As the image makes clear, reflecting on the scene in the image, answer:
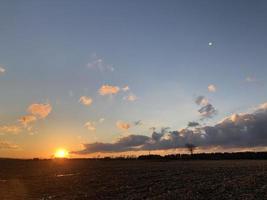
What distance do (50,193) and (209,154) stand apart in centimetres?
15243

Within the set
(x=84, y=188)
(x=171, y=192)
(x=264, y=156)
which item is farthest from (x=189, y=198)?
(x=264, y=156)

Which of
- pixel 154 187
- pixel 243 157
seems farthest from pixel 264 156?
pixel 154 187

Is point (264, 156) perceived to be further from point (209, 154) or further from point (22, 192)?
point (22, 192)

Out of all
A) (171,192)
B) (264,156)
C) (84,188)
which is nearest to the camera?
(171,192)

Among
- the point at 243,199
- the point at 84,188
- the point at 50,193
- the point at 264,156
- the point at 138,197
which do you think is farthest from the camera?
the point at 264,156

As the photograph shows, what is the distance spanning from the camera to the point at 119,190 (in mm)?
41656

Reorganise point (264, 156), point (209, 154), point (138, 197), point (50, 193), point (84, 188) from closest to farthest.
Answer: point (138, 197), point (50, 193), point (84, 188), point (264, 156), point (209, 154)

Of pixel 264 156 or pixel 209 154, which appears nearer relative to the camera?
pixel 264 156

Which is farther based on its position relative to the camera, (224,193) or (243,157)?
(243,157)

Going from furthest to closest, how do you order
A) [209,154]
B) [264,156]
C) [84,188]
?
[209,154] → [264,156] → [84,188]

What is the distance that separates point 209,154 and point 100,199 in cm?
15648

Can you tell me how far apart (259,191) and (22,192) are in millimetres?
24937

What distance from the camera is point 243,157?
566 ft

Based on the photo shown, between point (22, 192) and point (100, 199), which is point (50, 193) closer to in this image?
point (22, 192)
